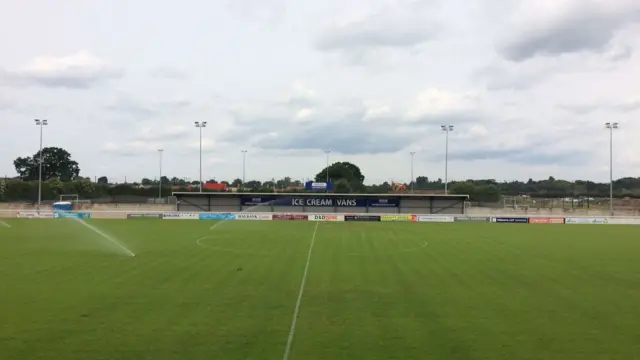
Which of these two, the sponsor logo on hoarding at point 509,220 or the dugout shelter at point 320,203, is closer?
the sponsor logo on hoarding at point 509,220

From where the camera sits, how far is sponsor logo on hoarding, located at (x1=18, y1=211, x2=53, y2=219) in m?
56.2

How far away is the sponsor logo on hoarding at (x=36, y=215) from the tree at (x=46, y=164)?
88.2 meters

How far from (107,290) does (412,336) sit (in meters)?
9.87

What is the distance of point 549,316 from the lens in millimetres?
12898

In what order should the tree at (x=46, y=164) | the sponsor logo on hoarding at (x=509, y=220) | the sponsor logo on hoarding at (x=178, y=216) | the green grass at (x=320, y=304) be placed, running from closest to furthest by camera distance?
1. the green grass at (x=320, y=304)
2. the sponsor logo on hoarding at (x=509, y=220)
3. the sponsor logo on hoarding at (x=178, y=216)
4. the tree at (x=46, y=164)

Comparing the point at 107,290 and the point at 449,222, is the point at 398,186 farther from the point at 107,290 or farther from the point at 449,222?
the point at 107,290

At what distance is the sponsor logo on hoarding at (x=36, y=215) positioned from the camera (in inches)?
2213

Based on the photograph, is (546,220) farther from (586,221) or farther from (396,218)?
(396,218)

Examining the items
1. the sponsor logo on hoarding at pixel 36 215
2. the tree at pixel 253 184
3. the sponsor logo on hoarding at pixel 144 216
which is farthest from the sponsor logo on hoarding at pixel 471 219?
the tree at pixel 253 184

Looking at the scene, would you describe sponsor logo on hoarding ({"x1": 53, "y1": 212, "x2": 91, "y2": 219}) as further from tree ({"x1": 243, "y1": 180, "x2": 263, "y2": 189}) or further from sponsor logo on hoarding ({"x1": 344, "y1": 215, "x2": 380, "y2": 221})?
tree ({"x1": 243, "y1": 180, "x2": 263, "y2": 189})

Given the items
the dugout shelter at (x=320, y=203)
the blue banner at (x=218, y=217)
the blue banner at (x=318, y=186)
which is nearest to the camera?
the blue banner at (x=218, y=217)

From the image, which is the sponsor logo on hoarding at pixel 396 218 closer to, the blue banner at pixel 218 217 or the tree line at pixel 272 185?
the blue banner at pixel 218 217

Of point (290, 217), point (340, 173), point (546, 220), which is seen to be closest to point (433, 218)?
point (546, 220)

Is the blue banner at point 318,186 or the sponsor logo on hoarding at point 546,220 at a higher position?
the blue banner at point 318,186
